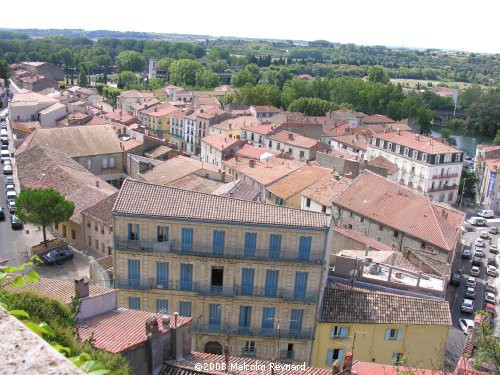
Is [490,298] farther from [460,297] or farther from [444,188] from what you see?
[444,188]

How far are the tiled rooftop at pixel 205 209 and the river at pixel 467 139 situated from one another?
77.7m

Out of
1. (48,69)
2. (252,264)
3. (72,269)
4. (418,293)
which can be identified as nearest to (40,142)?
(72,269)

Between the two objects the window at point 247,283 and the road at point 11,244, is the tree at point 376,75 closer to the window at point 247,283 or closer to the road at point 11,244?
the road at point 11,244

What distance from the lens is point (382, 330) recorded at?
74.2ft

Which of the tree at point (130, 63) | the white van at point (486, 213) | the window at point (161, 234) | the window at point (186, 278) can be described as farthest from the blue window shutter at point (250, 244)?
the tree at point (130, 63)

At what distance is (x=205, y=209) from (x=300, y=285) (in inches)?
208

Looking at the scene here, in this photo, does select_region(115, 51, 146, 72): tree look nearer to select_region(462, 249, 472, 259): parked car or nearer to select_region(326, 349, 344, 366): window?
select_region(462, 249, 472, 259): parked car

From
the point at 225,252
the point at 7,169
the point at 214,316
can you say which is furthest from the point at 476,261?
the point at 7,169

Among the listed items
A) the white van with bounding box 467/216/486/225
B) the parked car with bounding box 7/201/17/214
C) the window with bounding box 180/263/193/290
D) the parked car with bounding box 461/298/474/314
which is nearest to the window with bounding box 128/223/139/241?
the window with bounding box 180/263/193/290

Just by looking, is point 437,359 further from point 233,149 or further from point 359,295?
point 233,149

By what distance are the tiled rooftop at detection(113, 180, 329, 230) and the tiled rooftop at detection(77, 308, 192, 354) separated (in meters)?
5.95

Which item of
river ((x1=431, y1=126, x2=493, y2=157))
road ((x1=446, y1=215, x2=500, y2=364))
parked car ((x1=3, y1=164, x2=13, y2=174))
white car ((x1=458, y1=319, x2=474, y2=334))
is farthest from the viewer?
river ((x1=431, y1=126, x2=493, y2=157))

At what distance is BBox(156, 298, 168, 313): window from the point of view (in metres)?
23.5

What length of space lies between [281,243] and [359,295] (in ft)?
13.9
